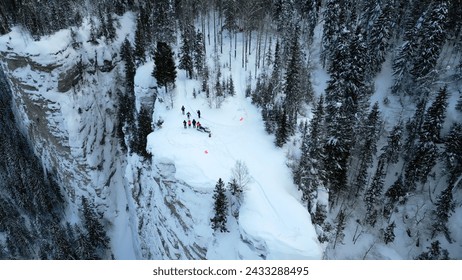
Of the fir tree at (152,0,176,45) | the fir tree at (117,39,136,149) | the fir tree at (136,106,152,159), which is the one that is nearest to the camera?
the fir tree at (136,106,152,159)

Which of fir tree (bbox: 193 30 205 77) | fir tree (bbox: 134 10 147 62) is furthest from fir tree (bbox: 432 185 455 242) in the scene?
fir tree (bbox: 134 10 147 62)

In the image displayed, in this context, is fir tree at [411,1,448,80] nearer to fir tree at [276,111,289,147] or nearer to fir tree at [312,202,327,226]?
fir tree at [276,111,289,147]

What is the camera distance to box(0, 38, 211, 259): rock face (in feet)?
183

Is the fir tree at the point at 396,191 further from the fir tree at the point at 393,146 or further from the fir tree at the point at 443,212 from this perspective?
the fir tree at the point at 443,212

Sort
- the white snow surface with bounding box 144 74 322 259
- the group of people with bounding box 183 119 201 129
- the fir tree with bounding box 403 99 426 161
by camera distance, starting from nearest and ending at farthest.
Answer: the white snow surface with bounding box 144 74 322 259 → the group of people with bounding box 183 119 201 129 → the fir tree with bounding box 403 99 426 161

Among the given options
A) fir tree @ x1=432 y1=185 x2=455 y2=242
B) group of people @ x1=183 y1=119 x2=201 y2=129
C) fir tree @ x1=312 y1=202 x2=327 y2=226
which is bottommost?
fir tree @ x1=432 y1=185 x2=455 y2=242

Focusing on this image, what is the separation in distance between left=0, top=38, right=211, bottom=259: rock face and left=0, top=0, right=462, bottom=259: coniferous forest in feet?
6.82

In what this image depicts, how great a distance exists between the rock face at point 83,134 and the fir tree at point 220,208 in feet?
58.6

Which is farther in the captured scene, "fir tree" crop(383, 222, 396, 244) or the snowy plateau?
"fir tree" crop(383, 222, 396, 244)

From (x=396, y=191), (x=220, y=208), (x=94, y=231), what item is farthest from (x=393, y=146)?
(x=94, y=231)

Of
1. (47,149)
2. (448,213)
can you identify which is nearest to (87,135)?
(47,149)

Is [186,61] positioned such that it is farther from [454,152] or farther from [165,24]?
[454,152]

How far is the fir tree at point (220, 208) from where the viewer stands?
3083 centimetres

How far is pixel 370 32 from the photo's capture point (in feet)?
180
